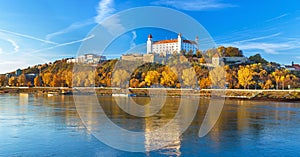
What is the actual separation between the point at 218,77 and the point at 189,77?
17.9 ft

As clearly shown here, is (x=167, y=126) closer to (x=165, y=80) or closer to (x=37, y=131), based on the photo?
(x=37, y=131)

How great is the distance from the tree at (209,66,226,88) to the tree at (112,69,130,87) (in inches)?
694

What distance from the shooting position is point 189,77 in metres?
56.0

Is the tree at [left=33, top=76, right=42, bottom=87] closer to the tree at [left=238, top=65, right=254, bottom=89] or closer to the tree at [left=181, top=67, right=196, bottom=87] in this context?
the tree at [left=181, top=67, right=196, bottom=87]

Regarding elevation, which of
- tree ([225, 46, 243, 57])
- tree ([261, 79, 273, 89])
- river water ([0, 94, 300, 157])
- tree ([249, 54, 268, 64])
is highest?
tree ([225, 46, 243, 57])

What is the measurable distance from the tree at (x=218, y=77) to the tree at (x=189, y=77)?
339 cm

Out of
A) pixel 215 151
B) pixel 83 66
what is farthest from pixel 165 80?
pixel 215 151

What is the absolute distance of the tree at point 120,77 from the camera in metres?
62.1

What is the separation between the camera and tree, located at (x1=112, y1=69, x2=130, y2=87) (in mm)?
Result: 62059

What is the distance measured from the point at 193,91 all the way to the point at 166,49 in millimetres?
52323

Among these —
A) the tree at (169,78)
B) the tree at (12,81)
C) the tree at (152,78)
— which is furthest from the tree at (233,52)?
the tree at (12,81)

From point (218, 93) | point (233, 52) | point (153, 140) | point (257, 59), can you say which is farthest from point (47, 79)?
point (153, 140)

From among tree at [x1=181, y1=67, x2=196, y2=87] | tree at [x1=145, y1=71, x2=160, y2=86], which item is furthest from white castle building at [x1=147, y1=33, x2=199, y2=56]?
tree at [x1=181, y1=67, x2=196, y2=87]

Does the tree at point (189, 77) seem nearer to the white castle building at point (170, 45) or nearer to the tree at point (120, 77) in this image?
the tree at point (120, 77)
